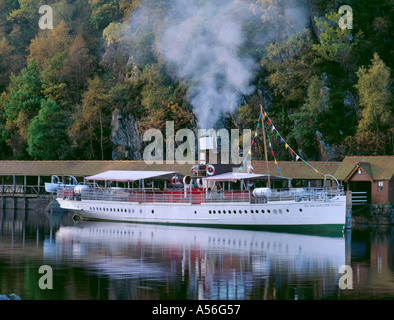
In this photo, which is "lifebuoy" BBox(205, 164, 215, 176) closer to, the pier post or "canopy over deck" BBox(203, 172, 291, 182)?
"canopy over deck" BBox(203, 172, 291, 182)

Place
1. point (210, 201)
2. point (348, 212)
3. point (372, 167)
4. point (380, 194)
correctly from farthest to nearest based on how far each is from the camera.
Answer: point (372, 167), point (380, 194), point (210, 201), point (348, 212)

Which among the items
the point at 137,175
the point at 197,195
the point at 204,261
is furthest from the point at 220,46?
the point at 204,261

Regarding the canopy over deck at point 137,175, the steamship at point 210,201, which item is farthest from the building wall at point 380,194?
the canopy over deck at point 137,175

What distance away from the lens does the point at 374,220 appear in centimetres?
6838

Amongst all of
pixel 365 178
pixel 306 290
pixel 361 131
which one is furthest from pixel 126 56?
pixel 306 290

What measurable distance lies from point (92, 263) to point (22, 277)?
598 centimetres

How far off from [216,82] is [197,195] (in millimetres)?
28279

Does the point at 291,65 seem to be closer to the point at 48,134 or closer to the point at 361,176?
the point at 361,176

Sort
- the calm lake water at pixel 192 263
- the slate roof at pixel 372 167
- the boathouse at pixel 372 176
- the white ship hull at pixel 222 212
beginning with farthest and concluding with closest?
the slate roof at pixel 372 167
the boathouse at pixel 372 176
the white ship hull at pixel 222 212
the calm lake water at pixel 192 263

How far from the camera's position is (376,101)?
83.2m

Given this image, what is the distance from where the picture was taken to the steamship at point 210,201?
62.8m

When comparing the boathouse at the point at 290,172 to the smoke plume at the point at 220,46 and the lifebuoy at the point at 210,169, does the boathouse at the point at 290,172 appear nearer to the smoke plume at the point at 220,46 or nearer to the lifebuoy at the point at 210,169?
the lifebuoy at the point at 210,169
